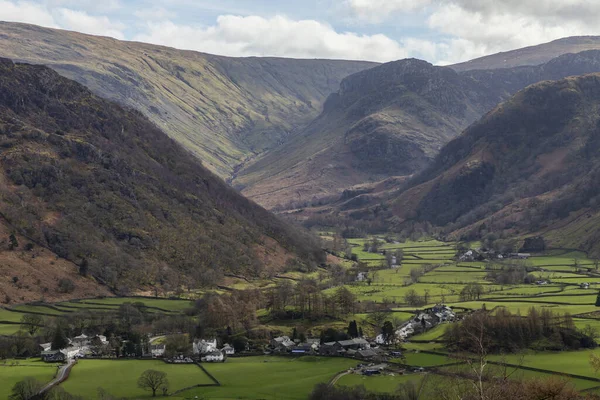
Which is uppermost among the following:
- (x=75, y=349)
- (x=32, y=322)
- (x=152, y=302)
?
(x=152, y=302)

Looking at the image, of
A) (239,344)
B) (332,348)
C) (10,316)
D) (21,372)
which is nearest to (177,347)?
(239,344)

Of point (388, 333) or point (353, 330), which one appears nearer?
point (388, 333)

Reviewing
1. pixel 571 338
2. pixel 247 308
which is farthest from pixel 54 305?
pixel 571 338

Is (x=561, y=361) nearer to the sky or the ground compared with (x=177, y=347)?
nearer to the ground

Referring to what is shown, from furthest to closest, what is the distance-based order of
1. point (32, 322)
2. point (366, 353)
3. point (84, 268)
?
point (84, 268)
point (32, 322)
point (366, 353)

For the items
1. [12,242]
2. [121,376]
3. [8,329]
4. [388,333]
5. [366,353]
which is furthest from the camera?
[12,242]

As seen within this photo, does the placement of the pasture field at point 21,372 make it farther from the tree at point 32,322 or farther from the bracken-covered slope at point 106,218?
the bracken-covered slope at point 106,218

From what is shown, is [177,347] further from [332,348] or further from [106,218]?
[106,218]

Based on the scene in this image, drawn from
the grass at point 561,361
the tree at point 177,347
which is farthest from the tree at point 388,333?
the tree at point 177,347
